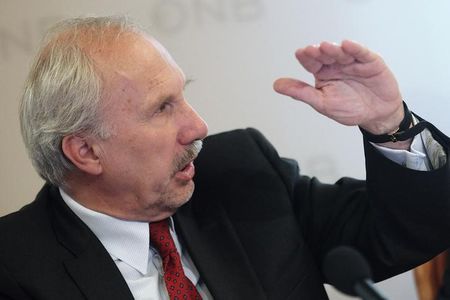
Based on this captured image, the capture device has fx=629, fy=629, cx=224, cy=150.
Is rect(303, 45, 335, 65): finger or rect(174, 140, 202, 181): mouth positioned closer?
rect(303, 45, 335, 65): finger

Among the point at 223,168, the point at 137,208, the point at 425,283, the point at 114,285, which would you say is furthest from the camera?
the point at 425,283

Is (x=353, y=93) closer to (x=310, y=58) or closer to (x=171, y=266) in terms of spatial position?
(x=310, y=58)

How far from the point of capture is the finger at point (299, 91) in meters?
1.32

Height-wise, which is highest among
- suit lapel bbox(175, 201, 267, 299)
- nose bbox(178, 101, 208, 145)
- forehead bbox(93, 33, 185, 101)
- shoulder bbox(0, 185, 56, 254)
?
forehead bbox(93, 33, 185, 101)

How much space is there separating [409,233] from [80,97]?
0.76m

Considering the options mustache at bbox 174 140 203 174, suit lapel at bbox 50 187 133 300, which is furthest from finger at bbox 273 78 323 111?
suit lapel at bbox 50 187 133 300

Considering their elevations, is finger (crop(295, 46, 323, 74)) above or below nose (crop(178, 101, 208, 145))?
above

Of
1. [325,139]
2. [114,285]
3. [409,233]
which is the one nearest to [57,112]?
[114,285]

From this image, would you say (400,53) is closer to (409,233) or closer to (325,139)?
(325,139)

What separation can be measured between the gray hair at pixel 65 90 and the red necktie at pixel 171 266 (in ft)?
0.80

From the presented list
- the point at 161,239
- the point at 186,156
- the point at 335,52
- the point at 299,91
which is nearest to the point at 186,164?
the point at 186,156

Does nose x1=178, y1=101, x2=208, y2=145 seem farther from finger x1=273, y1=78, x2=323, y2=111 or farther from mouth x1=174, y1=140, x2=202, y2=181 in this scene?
finger x1=273, y1=78, x2=323, y2=111

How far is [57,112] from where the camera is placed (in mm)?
1345

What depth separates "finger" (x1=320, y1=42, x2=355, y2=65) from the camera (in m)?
1.19
